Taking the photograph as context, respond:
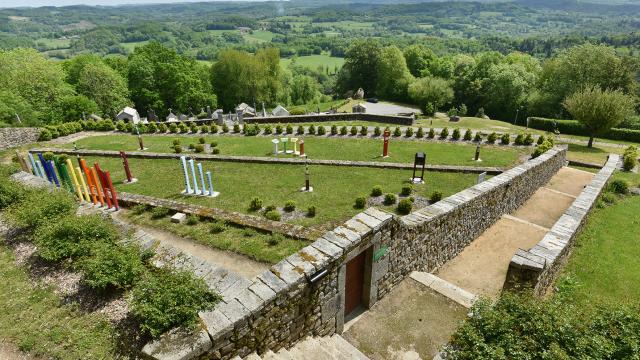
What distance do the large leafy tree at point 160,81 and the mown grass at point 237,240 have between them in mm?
38720

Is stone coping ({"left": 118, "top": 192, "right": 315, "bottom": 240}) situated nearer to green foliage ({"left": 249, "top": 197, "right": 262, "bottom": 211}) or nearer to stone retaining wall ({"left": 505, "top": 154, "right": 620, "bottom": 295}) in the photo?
green foliage ({"left": 249, "top": 197, "right": 262, "bottom": 211})

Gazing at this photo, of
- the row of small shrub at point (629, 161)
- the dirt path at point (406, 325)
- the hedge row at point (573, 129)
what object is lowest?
the hedge row at point (573, 129)

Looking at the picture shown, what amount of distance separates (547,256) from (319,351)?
18.7 feet

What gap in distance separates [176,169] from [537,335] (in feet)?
56.3

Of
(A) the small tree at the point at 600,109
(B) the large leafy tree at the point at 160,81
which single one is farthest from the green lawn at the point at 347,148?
(B) the large leafy tree at the point at 160,81

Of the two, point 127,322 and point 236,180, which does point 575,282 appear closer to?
point 127,322

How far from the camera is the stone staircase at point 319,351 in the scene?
226 inches

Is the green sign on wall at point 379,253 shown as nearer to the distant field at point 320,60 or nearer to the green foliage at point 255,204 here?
the green foliage at point 255,204

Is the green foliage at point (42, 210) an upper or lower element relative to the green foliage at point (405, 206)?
upper

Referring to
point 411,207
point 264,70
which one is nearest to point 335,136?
point 411,207

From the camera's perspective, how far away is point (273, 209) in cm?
1330

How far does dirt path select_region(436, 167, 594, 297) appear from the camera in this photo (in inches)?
373

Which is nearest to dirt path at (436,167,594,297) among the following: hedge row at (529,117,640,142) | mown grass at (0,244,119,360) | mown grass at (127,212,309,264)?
mown grass at (127,212,309,264)

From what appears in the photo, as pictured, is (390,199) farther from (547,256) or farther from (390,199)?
(547,256)
